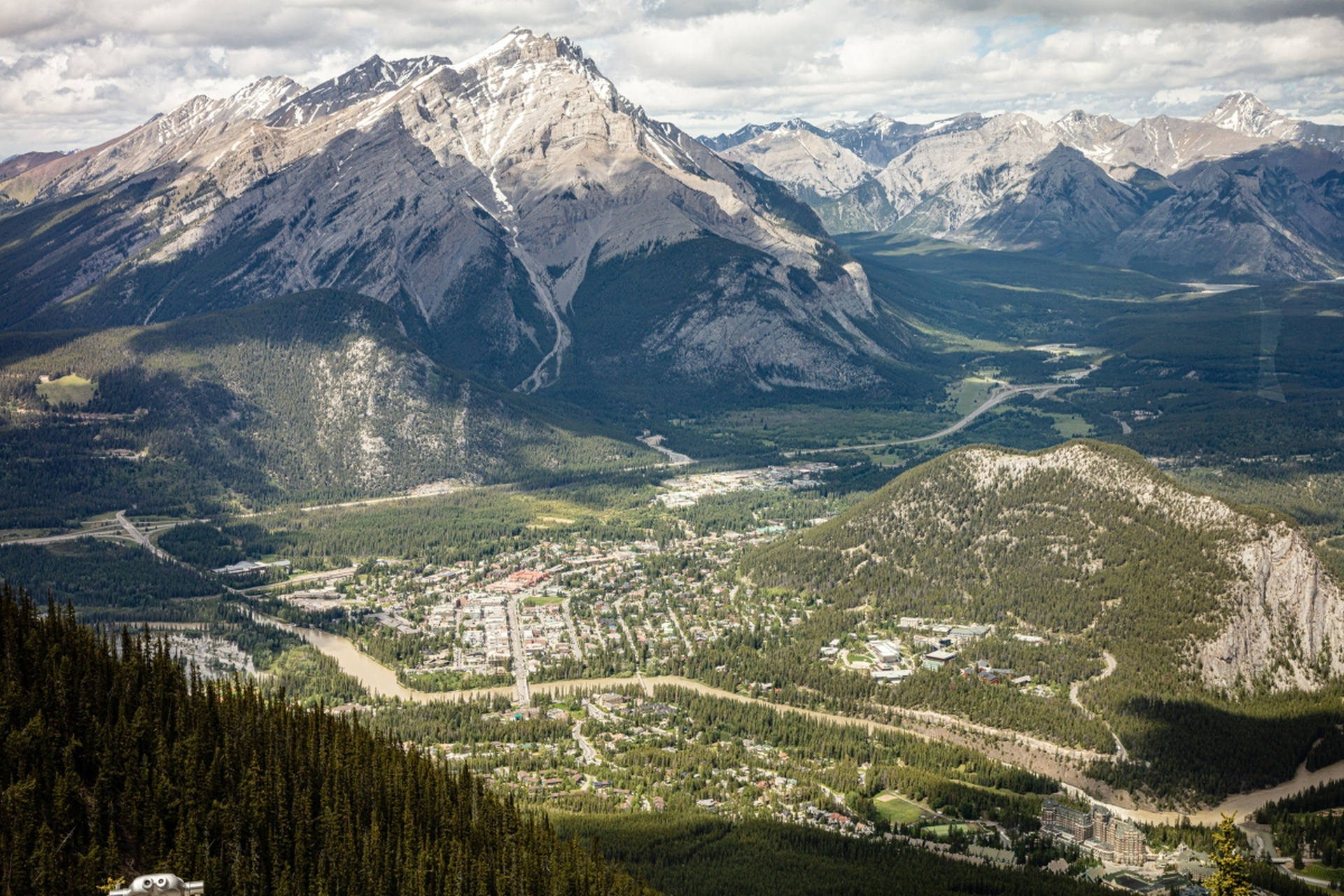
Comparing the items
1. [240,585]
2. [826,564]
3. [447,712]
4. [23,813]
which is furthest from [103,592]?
[23,813]

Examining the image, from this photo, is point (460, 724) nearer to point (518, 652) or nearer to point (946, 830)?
point (518, 652)

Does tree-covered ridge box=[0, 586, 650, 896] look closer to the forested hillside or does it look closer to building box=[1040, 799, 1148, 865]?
building box=[1040, 799, 1148, 865]

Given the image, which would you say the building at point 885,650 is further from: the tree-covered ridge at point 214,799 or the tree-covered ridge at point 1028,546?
the tree-covered ridge at point 214,799

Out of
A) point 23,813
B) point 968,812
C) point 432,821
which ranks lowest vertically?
point 968,812

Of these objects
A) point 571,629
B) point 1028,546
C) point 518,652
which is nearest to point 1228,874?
point 1028,546

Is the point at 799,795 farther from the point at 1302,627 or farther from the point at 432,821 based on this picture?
the point at 1302,627
